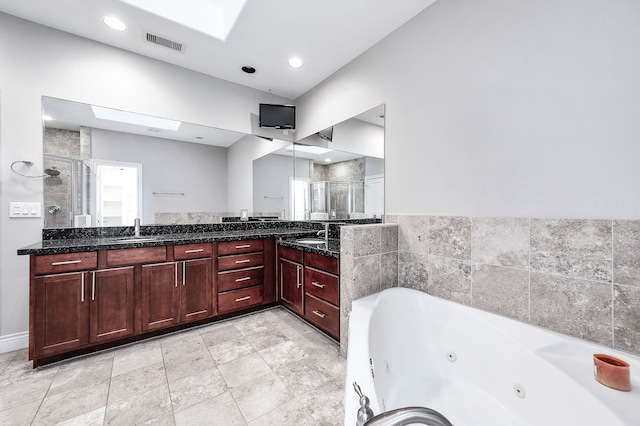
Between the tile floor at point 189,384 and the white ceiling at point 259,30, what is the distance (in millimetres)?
2788

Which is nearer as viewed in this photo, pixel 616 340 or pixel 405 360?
pixel 616 340

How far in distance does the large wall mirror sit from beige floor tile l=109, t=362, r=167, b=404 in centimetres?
144

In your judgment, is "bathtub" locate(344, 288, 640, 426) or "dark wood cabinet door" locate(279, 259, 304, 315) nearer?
"bathtub" locate(344, 288, 640, 426)

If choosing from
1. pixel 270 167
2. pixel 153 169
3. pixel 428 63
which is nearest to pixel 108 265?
pixel 153 169

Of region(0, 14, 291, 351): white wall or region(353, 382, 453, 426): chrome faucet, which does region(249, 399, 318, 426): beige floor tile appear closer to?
region(353, 382, 453, 426): chrome faucet

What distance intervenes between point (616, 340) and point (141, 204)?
12.1ft

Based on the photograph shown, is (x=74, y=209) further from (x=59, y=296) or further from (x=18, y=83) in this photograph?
(x=18, y=83)

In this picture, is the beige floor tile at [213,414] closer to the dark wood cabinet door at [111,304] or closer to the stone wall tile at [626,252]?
the dark wood cabinet door at [111,304]

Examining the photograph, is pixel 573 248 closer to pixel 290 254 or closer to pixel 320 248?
pixel 320 248

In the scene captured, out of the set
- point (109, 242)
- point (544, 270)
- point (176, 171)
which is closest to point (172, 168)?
point (176, 171)

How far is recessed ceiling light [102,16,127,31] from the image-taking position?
2.22m


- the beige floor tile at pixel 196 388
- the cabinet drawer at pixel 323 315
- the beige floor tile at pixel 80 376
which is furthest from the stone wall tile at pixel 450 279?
the beige floor tile at pixel 80 376

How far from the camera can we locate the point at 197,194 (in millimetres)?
3119

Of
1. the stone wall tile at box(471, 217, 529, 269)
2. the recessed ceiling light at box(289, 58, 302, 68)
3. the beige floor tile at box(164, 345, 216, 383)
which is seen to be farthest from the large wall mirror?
the beige floor tile at box(164, 345, 216, 383)
